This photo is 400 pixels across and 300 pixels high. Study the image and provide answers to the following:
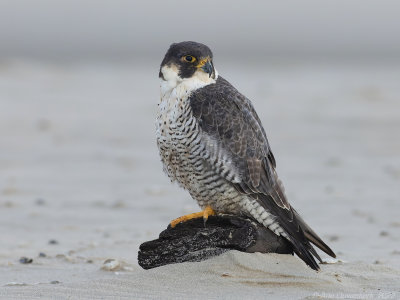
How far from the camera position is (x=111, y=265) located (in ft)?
22.3

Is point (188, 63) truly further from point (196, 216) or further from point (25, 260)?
point (25, 260)

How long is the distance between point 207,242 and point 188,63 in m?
1.24

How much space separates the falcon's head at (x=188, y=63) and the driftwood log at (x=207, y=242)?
100 cm

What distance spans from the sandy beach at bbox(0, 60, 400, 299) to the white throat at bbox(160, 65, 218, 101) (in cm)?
118

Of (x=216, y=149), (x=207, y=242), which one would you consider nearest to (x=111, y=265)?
(x=207, y=242)

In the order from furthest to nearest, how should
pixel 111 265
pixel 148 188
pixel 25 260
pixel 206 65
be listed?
1. pixel 148 188
2. pixel 25 260
3. pixel 111 265
4. pixel 206 65

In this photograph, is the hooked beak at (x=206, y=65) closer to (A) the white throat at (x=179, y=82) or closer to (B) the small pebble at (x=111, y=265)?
(A) the white throat at (x=179, y=82)

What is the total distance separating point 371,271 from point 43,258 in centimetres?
250

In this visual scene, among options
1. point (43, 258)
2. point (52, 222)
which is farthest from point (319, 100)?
point (43, 258)

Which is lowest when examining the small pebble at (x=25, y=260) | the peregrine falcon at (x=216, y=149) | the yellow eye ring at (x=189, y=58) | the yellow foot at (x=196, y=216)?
the small pebble at (x=25, y=260)

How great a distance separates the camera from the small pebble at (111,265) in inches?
267

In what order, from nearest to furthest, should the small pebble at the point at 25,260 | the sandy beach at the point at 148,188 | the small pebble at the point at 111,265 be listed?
the sandy beach at the point at 148,188, the small pebble at the point at 111,265, the small pebble at the point at 25,260

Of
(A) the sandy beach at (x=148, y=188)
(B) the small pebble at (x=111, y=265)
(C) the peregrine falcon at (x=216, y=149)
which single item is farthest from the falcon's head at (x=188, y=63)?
(B) the small pebble at (x=111, y=265)

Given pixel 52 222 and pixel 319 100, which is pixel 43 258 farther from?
pixel 319 100
